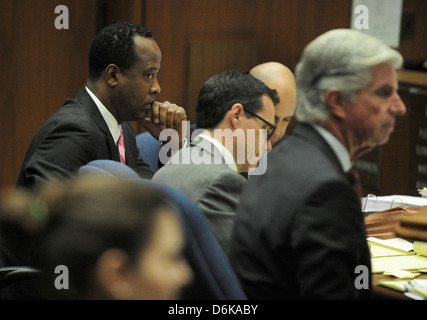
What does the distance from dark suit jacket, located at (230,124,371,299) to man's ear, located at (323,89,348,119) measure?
0.25 ft

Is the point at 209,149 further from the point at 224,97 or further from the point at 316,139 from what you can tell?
the point at 316,139

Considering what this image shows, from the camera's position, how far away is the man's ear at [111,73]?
2.34 m

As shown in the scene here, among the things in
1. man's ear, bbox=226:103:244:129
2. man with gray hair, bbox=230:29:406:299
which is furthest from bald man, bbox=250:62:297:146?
man with gray hair, bbox=230:29:406:299

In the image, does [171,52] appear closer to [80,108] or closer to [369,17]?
[369,17]

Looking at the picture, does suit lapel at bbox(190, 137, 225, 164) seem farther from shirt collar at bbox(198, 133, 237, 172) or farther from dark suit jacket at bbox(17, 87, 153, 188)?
dark suit jacket at bbox(17, 87, 153, 188)

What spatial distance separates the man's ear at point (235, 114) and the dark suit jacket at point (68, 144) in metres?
0.48

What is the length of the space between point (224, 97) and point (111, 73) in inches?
21.3

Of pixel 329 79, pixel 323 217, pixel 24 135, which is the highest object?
pixel 329 79

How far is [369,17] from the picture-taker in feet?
15.1

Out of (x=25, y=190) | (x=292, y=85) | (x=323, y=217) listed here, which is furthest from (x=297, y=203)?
(x=292, y=85)

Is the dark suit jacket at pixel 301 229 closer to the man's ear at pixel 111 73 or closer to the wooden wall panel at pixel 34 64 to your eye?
the man's ear at pixel 111 73

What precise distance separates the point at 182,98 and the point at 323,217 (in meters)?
3.08

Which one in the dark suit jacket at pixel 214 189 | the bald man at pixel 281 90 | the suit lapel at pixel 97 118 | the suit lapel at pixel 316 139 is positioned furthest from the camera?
the bald man at pixel 281 90

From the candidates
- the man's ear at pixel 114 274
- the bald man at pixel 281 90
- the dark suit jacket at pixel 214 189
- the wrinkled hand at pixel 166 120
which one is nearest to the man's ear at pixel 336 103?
the dark suit jacket at pixel 214 189
